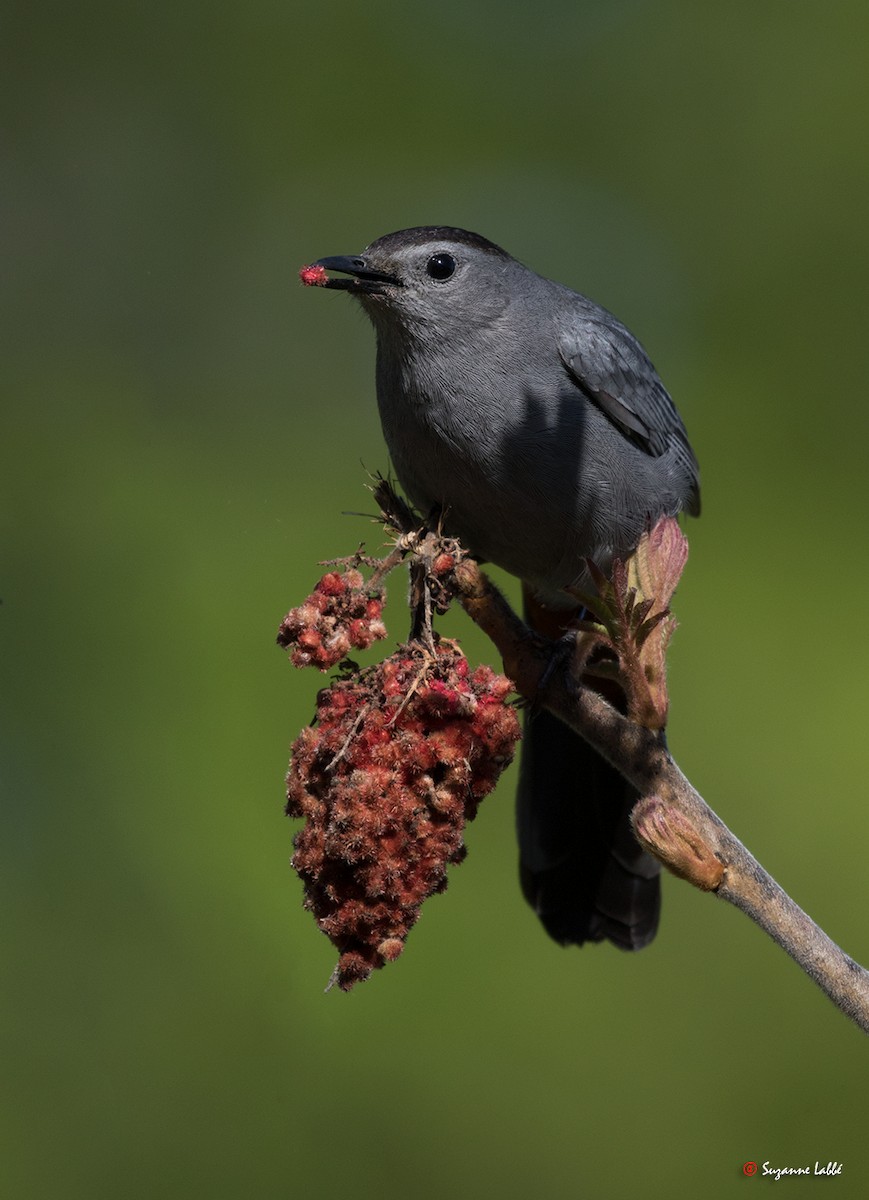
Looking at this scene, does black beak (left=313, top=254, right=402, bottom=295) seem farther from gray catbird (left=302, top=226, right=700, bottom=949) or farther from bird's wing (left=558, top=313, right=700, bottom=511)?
bird's wing (left=558, top=313, right=700, bottom=511)

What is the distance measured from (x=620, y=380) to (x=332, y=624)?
2.07 metres

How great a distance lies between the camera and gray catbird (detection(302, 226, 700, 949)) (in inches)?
138

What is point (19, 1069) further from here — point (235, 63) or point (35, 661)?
point (235, 63)

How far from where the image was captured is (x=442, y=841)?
200 cm

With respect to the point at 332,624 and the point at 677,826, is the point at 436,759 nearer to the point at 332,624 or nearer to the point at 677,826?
the point at 332,624

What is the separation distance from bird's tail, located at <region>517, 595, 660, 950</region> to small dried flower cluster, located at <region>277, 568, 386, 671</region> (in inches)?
71.4

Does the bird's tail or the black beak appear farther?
the bird's tail

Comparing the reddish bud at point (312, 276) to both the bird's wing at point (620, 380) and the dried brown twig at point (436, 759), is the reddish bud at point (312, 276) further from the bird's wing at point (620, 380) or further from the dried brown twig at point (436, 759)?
the dried brown twig at point (436, 759)

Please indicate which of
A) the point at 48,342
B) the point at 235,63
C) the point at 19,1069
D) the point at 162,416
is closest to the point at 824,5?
the point at 235,63

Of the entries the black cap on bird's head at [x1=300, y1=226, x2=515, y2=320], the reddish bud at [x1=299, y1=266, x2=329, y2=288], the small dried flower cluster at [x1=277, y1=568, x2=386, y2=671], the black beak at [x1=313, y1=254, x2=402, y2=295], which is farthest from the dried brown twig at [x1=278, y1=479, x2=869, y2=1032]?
the black cap on bird's head at [x1=300, y1=226, x2=515, y2=320]

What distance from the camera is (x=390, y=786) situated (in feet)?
6.57

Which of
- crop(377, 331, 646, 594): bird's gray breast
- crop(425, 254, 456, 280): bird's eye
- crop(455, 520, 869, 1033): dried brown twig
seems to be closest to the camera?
crop(455, 520, 869, 1033): dried brown twig

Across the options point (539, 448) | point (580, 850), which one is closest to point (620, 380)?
point (539, 448)

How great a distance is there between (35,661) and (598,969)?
2271 millimetres
